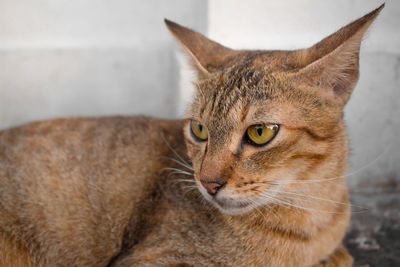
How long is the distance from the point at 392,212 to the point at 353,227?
389mm

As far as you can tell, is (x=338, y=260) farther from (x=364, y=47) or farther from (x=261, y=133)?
(x=364, y=47)

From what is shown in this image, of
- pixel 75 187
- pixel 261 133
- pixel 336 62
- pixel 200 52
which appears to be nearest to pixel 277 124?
pixel 261 133

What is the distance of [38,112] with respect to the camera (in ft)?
A: 11.3

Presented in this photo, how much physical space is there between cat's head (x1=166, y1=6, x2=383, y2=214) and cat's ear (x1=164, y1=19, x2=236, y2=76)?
0.23 metres

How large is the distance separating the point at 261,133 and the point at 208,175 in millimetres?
302

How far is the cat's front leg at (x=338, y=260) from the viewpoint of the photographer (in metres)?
2.22

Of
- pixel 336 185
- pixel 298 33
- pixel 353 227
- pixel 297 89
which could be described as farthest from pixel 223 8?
pixel 353 227

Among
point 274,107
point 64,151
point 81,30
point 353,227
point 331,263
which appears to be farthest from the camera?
point 81,30

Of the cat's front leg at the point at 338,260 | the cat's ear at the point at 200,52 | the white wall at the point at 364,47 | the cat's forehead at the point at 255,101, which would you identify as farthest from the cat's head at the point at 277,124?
the white wall at the point at 364,47

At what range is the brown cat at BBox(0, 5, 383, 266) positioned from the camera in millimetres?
1820

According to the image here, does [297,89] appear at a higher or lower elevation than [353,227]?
higher

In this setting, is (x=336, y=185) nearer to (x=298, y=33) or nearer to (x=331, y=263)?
(x=331, y=263)

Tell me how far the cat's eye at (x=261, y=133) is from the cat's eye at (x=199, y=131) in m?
0.29

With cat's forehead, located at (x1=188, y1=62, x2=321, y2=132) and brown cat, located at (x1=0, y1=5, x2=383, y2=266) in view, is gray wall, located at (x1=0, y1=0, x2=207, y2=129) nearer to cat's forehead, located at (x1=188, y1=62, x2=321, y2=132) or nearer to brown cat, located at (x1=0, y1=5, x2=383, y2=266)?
brown cat, located at (x1=0, y1=5, x2=383, y2=266)
